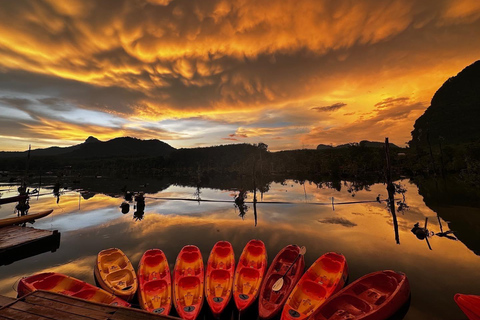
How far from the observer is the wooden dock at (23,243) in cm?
1499

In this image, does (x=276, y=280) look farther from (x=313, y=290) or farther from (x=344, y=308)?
(x=344, y=308)

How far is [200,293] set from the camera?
351 inches

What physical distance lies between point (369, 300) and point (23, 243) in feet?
72.0

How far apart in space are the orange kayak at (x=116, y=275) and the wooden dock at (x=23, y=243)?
8.59 m

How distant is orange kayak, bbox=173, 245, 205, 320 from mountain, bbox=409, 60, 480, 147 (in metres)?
137

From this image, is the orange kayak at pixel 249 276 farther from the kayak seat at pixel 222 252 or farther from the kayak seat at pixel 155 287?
the kayak seat at pixel 155 287

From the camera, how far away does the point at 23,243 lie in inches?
607

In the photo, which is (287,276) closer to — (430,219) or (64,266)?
(64,266)

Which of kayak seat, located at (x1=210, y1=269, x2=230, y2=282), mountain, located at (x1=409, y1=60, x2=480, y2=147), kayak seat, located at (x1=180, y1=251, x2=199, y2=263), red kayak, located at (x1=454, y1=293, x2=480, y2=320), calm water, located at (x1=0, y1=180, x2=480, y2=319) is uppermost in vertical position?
mountain, located at (x1=409, y1=60, x2=480, y2=147)

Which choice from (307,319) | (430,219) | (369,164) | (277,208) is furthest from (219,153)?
(307,319)

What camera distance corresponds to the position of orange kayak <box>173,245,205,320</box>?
8.01 meters

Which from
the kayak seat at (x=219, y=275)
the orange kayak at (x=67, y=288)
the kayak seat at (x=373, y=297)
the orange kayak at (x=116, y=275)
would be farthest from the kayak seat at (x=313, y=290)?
the orange kayak at (x=116, y=275)

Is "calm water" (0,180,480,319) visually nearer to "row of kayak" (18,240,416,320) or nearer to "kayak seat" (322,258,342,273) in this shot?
"row of kayak" (18,240,416,320)

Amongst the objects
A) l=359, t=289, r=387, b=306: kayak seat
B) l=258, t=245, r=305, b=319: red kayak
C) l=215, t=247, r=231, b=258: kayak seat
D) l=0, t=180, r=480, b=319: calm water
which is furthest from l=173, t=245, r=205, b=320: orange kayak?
l=359, t=289, r=387, b=306: kayak seat
